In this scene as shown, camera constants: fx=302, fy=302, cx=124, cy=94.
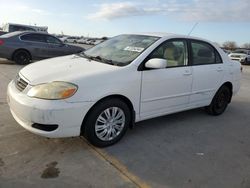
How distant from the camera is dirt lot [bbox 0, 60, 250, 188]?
3.22 metres

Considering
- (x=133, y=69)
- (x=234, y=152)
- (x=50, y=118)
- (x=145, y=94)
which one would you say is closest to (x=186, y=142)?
(x=234, y=152)

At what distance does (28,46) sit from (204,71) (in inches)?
333

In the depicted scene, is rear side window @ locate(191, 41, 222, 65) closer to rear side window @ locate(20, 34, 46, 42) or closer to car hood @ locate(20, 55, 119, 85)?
car hood @ locate(20, 55, 119, 85)

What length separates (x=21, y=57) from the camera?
11.8m

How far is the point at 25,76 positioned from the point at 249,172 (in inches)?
122

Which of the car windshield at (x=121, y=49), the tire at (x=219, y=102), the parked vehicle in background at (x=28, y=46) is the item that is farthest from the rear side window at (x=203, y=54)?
the parked vehicle in background at (x=28, y=46)

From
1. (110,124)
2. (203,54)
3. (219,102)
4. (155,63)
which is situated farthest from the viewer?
(219,102)

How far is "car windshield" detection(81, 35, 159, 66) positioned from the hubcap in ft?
2.30

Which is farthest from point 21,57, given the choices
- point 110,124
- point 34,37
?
point 110,124

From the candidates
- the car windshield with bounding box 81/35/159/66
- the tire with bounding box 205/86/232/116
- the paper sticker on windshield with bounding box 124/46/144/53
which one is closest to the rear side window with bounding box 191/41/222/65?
the tire with bounding box 205/86/232/116

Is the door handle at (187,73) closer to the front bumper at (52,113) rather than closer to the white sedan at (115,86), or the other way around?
the white sedan at (115,86)

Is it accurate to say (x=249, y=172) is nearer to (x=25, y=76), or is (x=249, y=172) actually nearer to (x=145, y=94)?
(x=145, y=94)

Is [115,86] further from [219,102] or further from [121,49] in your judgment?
[219,102]

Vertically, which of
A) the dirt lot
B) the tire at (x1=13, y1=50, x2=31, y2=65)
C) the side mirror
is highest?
the side mirror
